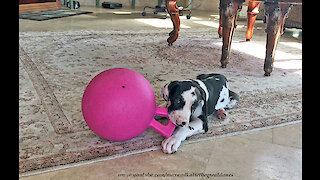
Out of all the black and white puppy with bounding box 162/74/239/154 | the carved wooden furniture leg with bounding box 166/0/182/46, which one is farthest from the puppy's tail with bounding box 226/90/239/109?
the carved wooden furniture leg with bounding box 166/0/182/46

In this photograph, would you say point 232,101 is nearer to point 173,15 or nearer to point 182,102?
point 182,102

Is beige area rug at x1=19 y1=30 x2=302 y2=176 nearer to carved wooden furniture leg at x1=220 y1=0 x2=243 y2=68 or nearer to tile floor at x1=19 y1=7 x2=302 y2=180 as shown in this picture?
tile floor at x1=19 y1=7 x2=302 y2=180

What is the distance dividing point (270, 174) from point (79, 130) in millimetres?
789

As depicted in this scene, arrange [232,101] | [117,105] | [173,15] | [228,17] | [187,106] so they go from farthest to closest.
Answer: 1. [173,15]
2. [228,17]
3. [232,101]
4. [187,106]
5. [117,105]

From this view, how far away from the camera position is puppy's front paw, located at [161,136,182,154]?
3.90ft

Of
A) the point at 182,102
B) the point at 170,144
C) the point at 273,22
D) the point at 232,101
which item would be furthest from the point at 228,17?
the point at 170,144

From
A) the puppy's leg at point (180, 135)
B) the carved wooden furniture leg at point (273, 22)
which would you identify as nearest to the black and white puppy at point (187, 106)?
the puppy's leg at point (180, 135)

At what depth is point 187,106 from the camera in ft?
4.00

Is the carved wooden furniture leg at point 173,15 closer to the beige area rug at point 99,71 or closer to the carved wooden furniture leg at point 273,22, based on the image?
the beige area rug at point 99,71

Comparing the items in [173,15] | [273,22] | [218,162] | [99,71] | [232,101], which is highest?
[173,15]

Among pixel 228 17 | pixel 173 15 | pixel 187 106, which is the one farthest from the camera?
pixel 173 15

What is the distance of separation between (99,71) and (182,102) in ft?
3.55

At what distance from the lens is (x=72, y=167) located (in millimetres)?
1065
